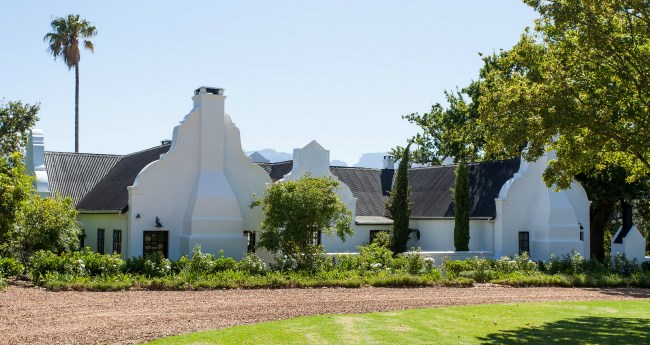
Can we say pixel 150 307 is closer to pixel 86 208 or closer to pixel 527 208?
pixel 86 208

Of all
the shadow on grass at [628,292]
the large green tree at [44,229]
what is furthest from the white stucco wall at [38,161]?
the shadow on grass at [628,292]

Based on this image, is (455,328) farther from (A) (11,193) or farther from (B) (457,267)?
(B) (457,267)

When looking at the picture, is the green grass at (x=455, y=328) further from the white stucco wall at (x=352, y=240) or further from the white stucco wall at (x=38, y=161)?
the white stucco wall at (x=38, y=161)

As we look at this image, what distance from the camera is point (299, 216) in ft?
92.2

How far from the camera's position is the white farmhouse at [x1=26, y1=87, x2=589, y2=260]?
3027cm

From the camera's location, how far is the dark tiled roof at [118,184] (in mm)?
31981

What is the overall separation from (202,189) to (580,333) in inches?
718

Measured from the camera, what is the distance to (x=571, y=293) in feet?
79.0

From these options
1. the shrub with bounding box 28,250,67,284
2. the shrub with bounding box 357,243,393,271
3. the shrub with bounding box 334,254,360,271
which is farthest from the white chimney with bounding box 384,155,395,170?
the shrub with bounding box 28,250,67,284

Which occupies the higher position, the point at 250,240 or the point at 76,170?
the point at 76,170

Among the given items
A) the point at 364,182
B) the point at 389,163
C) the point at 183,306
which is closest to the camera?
the point at 183,306

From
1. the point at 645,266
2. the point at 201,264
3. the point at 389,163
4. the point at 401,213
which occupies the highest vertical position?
the point at 389,163

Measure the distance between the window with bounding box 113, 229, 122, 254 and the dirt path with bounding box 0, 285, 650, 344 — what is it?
30.3ft

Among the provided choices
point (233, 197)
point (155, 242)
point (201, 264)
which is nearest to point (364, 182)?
point (233, 197)
